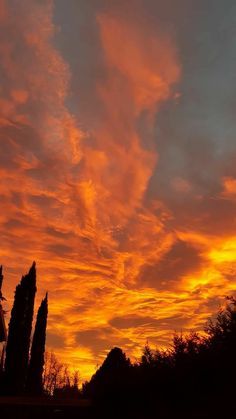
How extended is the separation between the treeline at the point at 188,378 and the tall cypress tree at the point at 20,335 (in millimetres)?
31577

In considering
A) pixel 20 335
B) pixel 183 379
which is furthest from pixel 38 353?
pixel 183 379

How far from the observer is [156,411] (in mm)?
6535

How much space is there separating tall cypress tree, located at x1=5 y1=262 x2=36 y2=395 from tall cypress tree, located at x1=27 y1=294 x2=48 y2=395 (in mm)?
1912

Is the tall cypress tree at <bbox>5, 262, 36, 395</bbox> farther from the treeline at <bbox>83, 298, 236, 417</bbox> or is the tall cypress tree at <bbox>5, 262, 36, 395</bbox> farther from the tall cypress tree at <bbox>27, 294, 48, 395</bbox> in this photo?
the treeline at <bbox>83, 298, 236, 417</bbox>

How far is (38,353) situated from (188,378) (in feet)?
135

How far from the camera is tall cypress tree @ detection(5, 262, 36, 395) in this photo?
1501 inches

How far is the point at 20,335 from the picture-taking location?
4094 cm

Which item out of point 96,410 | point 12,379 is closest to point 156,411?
point 96,410

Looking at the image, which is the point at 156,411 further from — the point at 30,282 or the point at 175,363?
the point at 30,282

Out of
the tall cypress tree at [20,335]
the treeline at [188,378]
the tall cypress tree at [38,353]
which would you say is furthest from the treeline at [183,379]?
the tall cypress tree at [38,353]

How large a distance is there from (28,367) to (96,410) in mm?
37017

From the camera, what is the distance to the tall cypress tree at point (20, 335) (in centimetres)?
3812

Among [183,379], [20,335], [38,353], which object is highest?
[20,335]

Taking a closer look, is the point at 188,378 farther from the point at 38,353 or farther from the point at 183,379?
the point at 38,353
